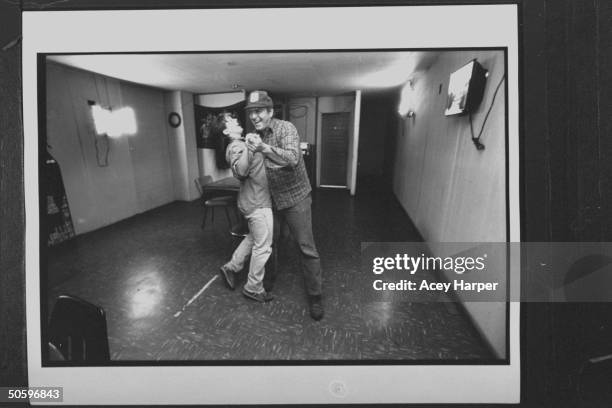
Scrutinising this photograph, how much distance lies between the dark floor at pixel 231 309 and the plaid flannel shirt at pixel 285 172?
2.71 ft

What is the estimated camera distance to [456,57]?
227cm

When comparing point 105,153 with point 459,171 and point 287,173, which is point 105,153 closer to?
point 287,173

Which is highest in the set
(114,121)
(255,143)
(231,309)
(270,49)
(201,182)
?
(114,121)

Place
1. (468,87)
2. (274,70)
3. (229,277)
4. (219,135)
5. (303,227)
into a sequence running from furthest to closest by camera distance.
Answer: (219,135) → (274,70) → (229,277) → (303,227) → (468,87)

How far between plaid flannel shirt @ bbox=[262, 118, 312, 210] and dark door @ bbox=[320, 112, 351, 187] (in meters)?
5.22

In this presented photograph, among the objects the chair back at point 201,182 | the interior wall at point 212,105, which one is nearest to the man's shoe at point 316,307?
the chair back at point 201,182

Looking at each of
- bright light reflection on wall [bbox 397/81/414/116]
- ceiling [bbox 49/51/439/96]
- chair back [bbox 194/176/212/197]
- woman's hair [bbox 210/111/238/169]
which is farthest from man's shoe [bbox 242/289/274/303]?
woman's hair [bbox 210/111/238/169]

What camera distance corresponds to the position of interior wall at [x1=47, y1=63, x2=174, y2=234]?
12.0 ft

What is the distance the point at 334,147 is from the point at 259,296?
18.3ft

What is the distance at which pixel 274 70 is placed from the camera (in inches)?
141

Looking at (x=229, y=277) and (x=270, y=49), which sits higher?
(x=270, y=49)

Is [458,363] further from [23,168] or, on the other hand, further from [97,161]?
[97,161]

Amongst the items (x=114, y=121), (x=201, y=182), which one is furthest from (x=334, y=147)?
(x=114, y=121)

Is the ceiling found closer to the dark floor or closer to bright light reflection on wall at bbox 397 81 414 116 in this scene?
bright light reflection on wall at bbox 397 81 414 116
